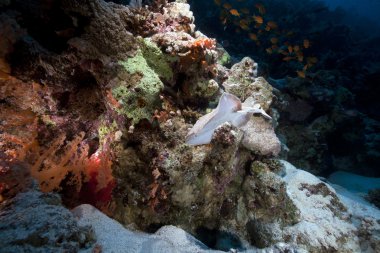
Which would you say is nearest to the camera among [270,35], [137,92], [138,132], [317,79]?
[137,92]

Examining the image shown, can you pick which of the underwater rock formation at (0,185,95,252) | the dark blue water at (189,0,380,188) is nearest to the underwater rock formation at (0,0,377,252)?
the underwater rock formation at (0,185,95,252)

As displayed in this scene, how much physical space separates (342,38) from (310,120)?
A: 1326 centimetres

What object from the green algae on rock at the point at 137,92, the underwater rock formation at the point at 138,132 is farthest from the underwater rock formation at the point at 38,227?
the green algae on rock at the point at 137,92

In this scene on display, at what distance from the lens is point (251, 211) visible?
443 centimetres

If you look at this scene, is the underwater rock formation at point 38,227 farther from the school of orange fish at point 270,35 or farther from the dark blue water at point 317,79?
the school of orange fish at point 270,35

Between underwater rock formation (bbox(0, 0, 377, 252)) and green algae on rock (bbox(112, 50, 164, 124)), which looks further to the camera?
green algae on rock (bbox(112, 50, 164, 124))

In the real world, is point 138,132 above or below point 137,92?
below

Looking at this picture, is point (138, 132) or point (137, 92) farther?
point (138, 132)

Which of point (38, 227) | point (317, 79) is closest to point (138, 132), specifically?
point (38, 227)

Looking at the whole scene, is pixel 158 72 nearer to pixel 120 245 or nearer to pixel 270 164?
pixel 120 245

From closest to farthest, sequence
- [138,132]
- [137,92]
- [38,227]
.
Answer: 1. [38,227]
2. [137,92]
3. [138,132]

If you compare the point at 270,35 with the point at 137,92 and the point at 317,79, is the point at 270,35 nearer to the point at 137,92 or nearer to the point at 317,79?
the point at 317,79

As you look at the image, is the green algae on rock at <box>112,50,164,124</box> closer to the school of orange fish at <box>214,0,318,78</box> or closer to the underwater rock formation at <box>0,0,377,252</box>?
the underwater rock formation at <box>0,0,377,252</box>

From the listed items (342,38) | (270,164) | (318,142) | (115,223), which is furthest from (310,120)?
(342,38)
